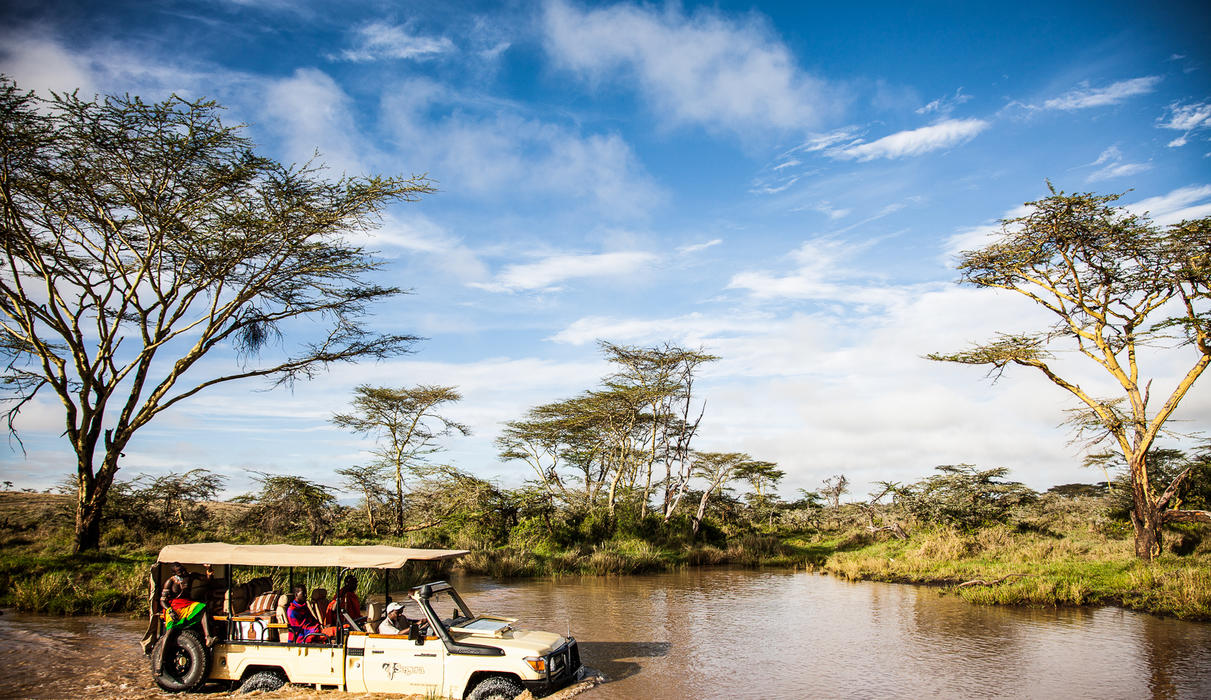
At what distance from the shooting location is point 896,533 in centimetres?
2617

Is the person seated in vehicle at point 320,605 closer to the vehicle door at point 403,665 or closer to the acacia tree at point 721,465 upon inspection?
the vehicle door at point 403,665

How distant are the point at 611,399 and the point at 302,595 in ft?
70.3

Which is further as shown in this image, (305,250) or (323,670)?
(305,250)

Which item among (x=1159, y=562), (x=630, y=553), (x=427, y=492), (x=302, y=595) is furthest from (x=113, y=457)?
(x=1159, y=562)

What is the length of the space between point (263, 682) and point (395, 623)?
1.63 meters

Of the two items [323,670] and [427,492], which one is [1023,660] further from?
[427,492]

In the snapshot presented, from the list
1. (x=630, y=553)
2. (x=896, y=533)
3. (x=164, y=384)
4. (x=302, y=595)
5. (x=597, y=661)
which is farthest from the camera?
(x=896, y=533)

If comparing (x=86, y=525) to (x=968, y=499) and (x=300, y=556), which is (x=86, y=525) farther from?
(x=968, y=499)

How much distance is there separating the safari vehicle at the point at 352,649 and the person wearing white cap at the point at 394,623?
0.08m

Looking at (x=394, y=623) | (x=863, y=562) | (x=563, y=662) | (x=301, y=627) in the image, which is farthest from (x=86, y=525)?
(x=863, y=562)

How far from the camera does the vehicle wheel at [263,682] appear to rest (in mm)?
7465

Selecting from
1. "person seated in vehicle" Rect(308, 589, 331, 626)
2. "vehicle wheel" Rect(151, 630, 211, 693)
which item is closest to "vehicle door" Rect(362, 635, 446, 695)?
"person seated in vehicle" Rect(308, 589, 331, 626)

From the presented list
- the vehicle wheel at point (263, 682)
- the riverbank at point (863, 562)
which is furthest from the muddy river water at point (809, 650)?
the riverbank at point (863, 562)

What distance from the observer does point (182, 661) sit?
7.67 meters
